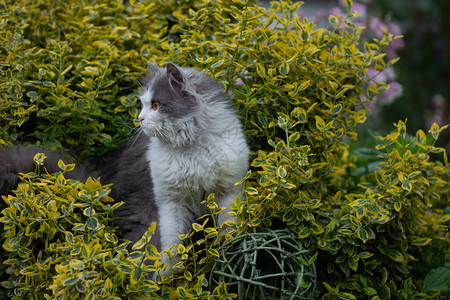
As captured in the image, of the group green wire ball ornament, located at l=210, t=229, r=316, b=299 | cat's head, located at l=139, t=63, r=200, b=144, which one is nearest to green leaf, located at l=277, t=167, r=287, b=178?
green wire ball ornament, located at l=210, t=229, r=316, b=299

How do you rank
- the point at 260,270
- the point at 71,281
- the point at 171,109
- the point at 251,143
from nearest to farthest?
the point at 71,281
the point at 260,270
the point at 171,109
the point at 251,143

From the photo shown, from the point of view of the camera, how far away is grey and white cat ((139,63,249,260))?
1848 millimetres

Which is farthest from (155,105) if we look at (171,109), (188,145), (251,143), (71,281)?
(71,281)

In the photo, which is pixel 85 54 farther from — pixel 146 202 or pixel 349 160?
pixel 349 160

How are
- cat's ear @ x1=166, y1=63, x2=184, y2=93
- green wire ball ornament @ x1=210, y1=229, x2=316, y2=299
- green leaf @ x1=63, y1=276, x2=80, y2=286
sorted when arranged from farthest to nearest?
cat's ear @ x1=166, y1=63, x2=184, y2=93
green wire ball ornament @ x1=210, y1=229, x2=316, y2=299
green leaf @ x1=63, y1=276, x2=80, y2=286

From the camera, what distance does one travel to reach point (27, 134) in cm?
222

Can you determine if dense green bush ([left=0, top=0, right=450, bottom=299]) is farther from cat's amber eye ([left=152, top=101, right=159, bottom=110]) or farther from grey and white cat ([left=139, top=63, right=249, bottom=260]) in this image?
cat's amber eye ([left=152, top=101, right=159, bottom=110])

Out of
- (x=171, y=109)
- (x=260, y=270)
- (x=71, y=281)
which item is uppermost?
(x=171, y=109)

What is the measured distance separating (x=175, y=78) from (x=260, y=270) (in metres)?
0.83

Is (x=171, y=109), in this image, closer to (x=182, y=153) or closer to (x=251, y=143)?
(x=182, y=153)

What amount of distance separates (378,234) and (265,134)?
26.2 inches

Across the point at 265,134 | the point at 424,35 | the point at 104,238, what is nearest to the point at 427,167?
the point at 265,134

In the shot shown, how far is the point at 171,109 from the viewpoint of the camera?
1.84m

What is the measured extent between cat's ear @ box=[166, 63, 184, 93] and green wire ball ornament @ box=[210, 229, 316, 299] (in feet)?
2.15
